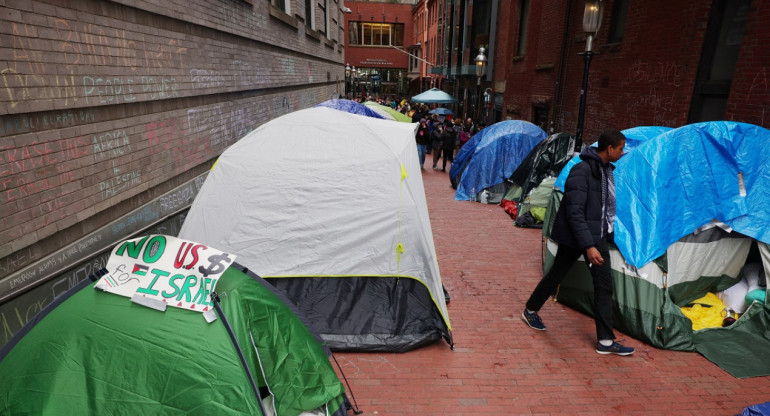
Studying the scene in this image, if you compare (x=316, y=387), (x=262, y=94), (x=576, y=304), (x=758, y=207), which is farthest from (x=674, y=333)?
(x=262, y=94)

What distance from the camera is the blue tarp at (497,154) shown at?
9.95 meters

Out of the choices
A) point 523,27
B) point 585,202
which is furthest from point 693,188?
point 523,27

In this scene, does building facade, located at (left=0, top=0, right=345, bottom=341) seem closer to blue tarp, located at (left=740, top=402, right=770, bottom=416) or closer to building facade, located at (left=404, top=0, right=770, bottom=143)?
blue tarp, located at (left=740, top=402, right=770, bottom=416)

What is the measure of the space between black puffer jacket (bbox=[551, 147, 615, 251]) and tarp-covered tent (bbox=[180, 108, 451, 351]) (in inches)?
56.4

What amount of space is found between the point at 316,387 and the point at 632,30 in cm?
877

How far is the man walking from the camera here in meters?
4.09

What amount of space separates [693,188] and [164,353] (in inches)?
206

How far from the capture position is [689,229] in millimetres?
4555

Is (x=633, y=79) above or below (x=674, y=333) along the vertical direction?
above

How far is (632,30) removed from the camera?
825 cm

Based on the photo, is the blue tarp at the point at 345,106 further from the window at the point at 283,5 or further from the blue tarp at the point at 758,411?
the blue tarp at the point at 758,411

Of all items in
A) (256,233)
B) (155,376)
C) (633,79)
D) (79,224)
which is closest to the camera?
(155,376)

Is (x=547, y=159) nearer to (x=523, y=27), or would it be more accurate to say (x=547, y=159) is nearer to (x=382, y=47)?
(x=523, y=27)

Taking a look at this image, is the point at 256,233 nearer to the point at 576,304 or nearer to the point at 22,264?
the point at 22,264
